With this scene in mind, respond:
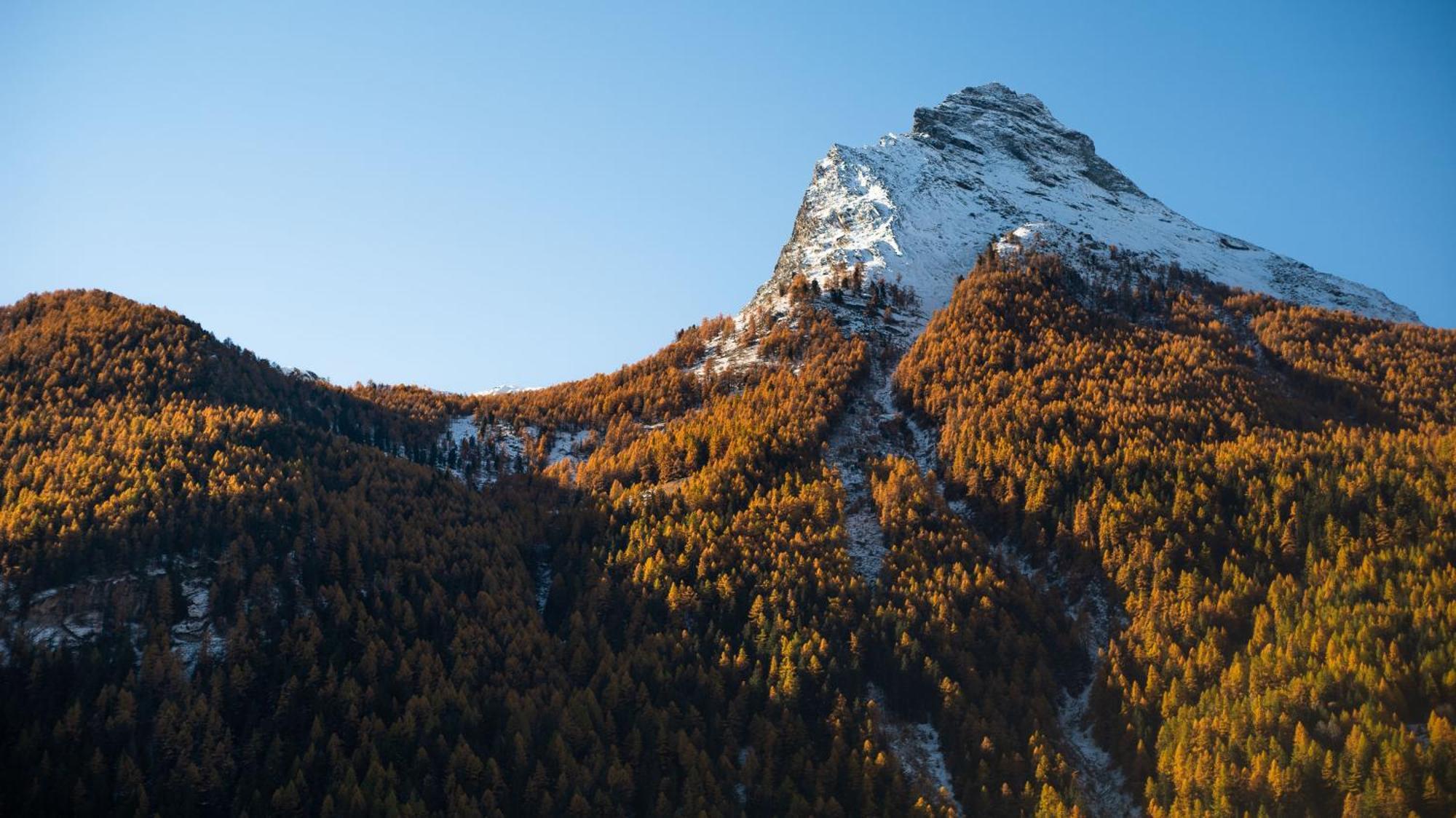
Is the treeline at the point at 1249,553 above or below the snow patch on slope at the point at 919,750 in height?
above

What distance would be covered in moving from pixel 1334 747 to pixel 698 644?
80130 millimetres

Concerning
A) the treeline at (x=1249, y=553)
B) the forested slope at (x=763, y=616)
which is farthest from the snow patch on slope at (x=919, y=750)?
the treeline at (x=1249, y=553)

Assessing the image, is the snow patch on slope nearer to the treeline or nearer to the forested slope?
the forested slope

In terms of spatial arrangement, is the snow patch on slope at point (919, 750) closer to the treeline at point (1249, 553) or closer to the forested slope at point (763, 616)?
the forested slope at point (763, 616)

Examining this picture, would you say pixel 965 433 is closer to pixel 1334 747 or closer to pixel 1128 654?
pixel 1128 654

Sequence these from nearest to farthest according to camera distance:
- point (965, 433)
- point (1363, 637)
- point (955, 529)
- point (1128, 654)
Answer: point (1363, 637), point (1128, 654), point (955, 529), point (965, 433)

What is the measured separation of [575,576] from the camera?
169 meters

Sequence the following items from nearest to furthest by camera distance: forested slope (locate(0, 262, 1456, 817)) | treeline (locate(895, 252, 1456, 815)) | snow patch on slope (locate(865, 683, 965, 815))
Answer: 1. treeline (locate(895, 252, 1456, 815))
2. forested slope (locate(0, 262, 1456, 817))
3. snow patch on slope (locate(865, 683, 965, 815))

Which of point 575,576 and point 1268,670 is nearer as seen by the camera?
point 1268,670

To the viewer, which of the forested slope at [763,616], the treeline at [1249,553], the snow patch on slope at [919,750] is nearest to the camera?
the treeline at [1249,553]

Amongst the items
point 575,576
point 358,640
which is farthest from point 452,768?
point 575,576

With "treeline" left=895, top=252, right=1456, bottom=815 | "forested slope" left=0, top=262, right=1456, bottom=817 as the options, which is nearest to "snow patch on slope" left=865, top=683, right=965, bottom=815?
"forested slope" left=0, top=262, right=1456, bottom=817

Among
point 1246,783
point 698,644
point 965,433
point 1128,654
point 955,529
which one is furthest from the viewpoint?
point 965,433

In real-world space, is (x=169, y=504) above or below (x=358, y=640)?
above
